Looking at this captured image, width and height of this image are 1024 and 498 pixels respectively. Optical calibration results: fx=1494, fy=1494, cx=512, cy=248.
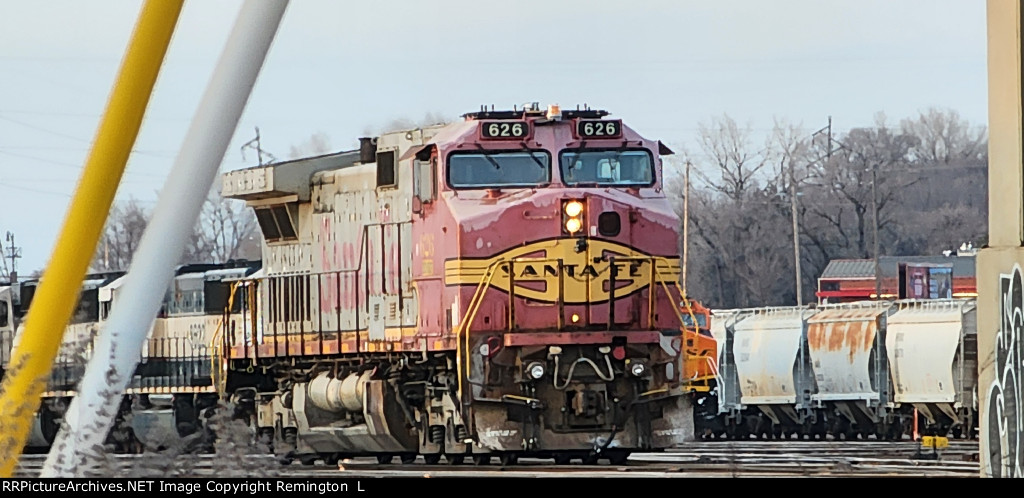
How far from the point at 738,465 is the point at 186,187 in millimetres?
8396

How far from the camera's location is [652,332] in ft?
46.0

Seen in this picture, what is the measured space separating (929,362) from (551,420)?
16.1ft

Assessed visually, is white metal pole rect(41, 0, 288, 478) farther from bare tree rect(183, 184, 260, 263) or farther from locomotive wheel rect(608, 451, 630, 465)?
bare tree rect(183, 184, 260, 263)

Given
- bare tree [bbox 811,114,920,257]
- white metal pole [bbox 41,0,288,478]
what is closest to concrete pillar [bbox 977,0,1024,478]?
white metal pole [bbox 41,0,288,478]

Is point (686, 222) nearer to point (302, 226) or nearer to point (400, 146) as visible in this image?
point (400, 146)

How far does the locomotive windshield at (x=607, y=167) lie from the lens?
553 inches

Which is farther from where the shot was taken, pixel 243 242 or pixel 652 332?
pixel 243 242

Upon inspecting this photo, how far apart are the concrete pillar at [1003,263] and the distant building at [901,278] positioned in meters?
5.69

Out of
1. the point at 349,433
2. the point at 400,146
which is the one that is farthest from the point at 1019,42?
the point at 349,433

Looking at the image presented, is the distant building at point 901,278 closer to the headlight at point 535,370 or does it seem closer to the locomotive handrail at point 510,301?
the locomotive handrail at point 510,301

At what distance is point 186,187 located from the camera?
19.1 ft

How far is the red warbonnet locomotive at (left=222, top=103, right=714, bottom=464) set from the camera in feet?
45.4

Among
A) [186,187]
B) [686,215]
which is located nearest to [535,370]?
[686,215]

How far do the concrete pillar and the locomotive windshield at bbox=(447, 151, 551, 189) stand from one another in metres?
6.87
